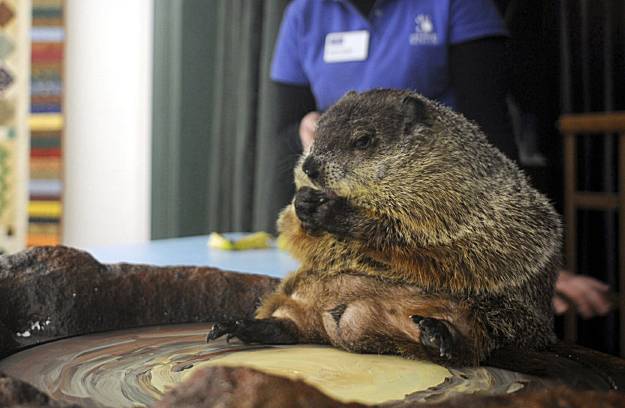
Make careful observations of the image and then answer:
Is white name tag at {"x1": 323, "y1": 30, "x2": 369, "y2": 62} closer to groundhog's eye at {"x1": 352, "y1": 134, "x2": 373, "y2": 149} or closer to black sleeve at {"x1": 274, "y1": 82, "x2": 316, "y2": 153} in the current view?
black sleeve at {"x1": 274, "y1": 82, "x2": 316, "y2": 153}

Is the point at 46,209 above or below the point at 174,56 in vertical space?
below

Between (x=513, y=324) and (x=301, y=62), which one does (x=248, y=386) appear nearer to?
(x=513, y=324)

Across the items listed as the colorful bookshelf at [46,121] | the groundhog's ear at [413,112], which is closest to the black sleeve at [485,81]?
the groundhog's ear at [413,112]

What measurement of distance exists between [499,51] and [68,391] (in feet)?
1.27

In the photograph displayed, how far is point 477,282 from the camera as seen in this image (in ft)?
1.34

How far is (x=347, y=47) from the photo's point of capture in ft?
2.03

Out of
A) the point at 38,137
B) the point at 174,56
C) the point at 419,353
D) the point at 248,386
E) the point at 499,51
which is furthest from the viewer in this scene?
the point at 38,137

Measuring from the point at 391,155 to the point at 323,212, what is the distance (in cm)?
5

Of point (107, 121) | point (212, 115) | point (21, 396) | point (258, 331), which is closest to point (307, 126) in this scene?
point (258, 331)

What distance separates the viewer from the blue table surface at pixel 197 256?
2.81 ft

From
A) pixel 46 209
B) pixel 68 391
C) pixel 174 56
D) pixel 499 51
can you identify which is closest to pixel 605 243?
pixel 499 51

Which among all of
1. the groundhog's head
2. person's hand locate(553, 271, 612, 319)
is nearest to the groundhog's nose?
the groundhog's head

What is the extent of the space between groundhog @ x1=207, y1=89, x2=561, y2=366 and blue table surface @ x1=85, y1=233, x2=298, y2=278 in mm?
352

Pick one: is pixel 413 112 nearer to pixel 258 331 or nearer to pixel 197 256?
pixel 258 331
